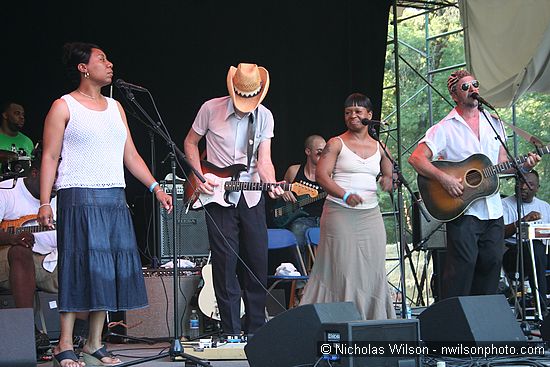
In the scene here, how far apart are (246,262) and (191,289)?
1808 millimetres

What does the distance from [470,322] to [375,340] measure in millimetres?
895

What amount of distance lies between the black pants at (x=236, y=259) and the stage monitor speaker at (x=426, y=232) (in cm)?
355

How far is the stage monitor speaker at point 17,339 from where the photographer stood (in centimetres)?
426

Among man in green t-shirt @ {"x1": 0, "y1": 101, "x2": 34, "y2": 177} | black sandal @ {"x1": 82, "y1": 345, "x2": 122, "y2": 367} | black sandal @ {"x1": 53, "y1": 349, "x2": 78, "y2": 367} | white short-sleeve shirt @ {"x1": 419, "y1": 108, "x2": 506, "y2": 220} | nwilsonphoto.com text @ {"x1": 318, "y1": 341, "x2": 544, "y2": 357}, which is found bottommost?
black sandal @ {"x1": 82, "y1": 345, "x2": 122, "y2": 367}

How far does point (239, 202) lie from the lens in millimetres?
6062

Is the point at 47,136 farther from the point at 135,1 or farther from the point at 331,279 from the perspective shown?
the point at 135,1

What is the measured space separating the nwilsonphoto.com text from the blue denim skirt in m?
1.64

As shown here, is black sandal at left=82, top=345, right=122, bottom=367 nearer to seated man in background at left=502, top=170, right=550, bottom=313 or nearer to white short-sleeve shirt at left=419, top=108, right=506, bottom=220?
white short-sleeve shirt at left=419, top=108, right=506, bottom=220

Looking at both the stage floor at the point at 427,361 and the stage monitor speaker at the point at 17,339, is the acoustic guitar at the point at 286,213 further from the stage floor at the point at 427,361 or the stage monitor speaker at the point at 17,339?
the stage monitor speaker at the point at 17,339

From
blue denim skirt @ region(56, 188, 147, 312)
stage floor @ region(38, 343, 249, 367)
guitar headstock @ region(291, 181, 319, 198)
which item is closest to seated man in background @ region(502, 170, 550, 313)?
guitar headstock @ region(291, 181, 319, 198)

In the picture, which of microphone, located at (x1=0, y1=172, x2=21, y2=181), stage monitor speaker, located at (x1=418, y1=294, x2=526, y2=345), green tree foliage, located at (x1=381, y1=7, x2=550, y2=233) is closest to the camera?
stage monitor speaker, located at (x1=418, y1=294, x2=526, y2=345)

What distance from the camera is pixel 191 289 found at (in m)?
7.74

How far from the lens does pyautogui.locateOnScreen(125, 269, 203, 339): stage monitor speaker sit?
730 centimetres

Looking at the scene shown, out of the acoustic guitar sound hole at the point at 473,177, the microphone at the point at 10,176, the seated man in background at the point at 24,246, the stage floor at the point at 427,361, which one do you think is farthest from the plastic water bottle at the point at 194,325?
the acoustic guitar sound hole at the point at 473,177
